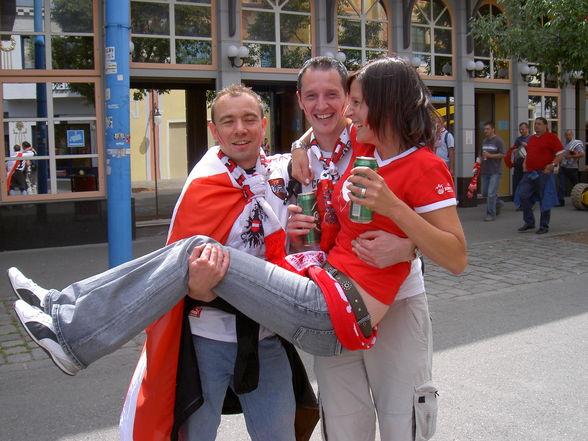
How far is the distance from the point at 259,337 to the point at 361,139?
2.88 ft

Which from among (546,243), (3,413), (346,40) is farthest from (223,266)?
(346,40)

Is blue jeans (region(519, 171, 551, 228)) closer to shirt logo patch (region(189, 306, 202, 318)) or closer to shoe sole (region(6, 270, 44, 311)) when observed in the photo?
shirt logo patch (region(189, 306, 202, 318))

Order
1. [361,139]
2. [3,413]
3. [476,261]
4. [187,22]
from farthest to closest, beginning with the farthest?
[187,22] < [476,261] < [3,413] < [361,139]

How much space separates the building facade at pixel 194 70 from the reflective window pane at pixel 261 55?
0.02 meters

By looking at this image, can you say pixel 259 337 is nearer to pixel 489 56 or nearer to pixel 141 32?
pixel 141 32

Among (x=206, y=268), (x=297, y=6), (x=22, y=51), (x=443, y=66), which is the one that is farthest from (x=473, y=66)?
Answer: (x=206, y=268)

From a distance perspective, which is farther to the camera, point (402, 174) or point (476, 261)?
point (476, 261)

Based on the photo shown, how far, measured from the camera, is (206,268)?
2107mm

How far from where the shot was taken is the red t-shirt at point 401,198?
7.04 ft

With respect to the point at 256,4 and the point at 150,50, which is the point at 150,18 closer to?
the point at 150,50

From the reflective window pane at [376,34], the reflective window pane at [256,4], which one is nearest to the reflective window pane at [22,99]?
the reflective window pane at [256,4]

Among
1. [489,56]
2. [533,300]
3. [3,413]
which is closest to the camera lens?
[3,413]

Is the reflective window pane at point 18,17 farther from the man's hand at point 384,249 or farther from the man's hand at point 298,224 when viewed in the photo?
the man's hand at point 384,249

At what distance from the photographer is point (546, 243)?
32.8 feet
